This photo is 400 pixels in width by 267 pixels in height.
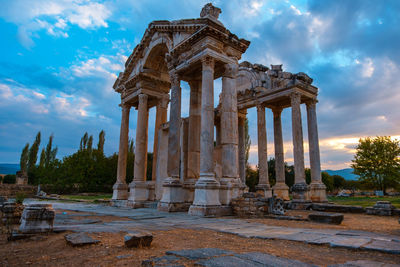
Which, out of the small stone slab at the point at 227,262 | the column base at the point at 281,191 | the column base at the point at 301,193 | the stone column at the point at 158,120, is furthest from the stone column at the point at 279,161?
the small stone slab at the point at 227,262

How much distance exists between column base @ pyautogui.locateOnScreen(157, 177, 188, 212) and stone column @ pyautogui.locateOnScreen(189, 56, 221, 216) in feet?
5.01

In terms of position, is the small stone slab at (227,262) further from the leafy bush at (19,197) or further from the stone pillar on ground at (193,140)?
the stone pillar on ground at (193,140)

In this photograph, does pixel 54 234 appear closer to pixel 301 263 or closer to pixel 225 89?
pixel 301 263

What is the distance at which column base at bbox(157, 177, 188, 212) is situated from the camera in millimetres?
12453

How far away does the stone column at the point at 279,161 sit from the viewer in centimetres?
2058

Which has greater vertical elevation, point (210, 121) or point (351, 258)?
point (210, 121)

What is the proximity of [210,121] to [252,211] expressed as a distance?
4.47 meters

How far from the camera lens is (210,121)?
39.9 feet

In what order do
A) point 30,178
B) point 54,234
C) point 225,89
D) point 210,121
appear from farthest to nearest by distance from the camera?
point 30,178 < point 225,89 < point 210,121 < point 54,234

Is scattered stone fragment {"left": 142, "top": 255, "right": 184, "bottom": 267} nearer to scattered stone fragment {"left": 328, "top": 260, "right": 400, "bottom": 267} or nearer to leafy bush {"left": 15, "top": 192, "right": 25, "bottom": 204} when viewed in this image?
scattered stone fragment {"left": 328, "top": 260, "right": 400, "bottom": 267}

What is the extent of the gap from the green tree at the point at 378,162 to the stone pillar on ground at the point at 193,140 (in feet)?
105

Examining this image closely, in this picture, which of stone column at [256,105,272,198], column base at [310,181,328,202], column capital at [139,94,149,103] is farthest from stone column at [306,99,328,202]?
column capital at [139,94,149,103]

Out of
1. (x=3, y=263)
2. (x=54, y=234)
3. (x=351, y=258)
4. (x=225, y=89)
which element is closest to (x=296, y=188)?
(x=225, y=89)

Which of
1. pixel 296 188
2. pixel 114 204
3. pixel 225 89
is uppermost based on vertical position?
pixel 225 89
